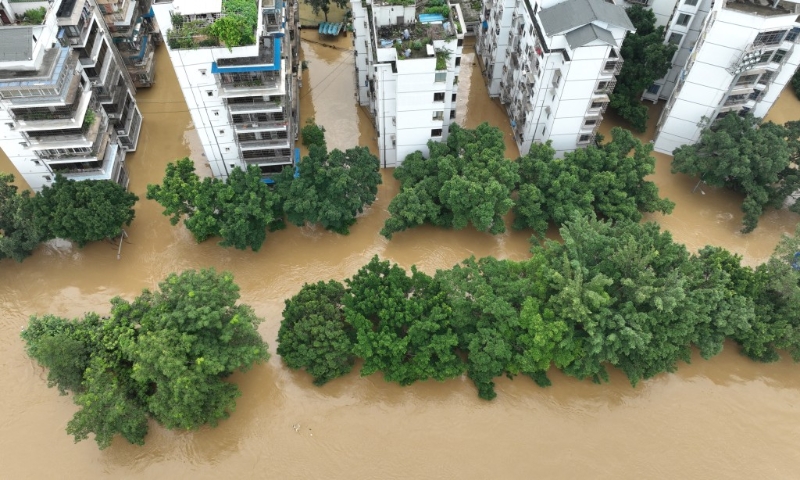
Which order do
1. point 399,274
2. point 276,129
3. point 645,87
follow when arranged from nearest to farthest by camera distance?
point 399,274
point 276,129
point 645,87

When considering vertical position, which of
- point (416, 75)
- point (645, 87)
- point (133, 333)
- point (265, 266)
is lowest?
point (265, 266)

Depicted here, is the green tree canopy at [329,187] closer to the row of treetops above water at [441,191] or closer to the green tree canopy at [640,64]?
the row of treetops above water at [441,191]

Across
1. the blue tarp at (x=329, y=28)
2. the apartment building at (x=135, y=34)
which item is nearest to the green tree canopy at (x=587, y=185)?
the blue tarp at (x=329, y=28)

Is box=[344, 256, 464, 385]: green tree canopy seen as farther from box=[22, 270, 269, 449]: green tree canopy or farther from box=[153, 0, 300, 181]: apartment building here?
box=[153, 0, 300, 181]: apartment building

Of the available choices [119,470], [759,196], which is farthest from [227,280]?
[759,196]

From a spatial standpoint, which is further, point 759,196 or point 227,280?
point 759,196

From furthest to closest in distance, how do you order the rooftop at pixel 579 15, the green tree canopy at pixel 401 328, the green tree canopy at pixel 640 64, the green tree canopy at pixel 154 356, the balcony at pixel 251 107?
the green tree canopy at pixel 640 64 < the balcony at pixel 251 107 < the rooftop at pixel 579 15 < the green tree canopy at pixel 401 328 < the green tree canopy at pixel 154 356

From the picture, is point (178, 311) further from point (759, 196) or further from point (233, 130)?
point (759, 196)

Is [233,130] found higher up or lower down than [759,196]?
higher up
